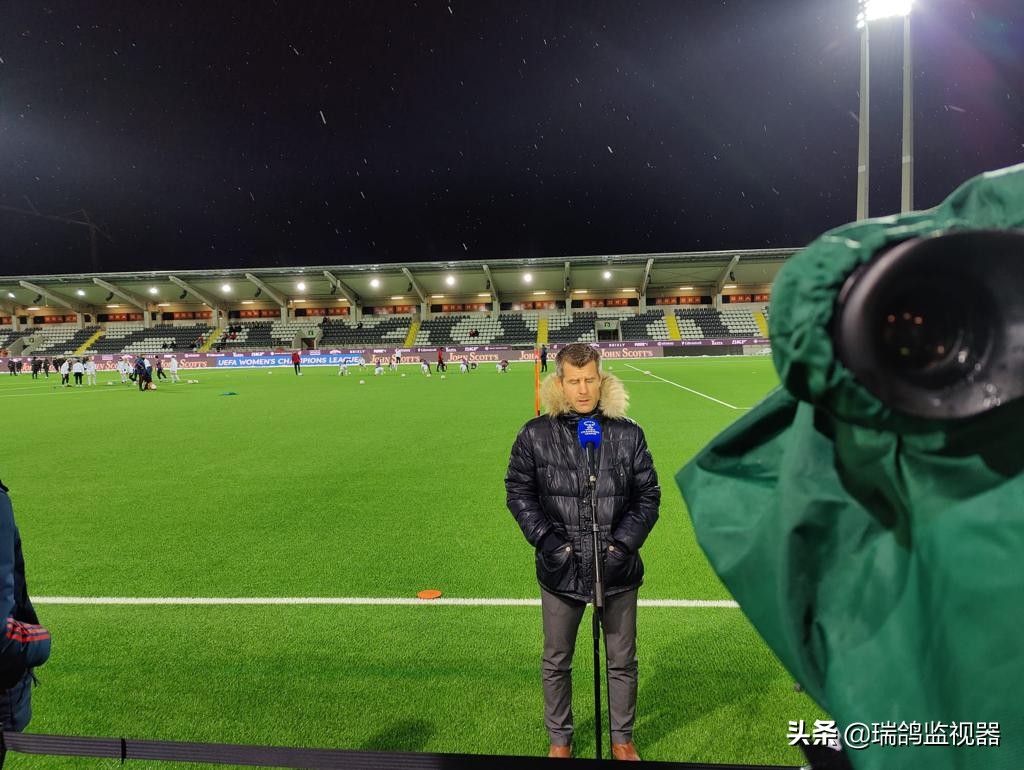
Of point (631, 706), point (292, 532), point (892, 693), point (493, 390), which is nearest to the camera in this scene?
point (892, 693)

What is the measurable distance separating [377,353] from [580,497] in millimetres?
43300

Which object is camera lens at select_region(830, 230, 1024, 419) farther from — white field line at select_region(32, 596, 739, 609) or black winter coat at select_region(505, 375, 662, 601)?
white field line at select_region(32, 596, 739, 609)

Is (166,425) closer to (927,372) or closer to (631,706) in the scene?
(631,706)

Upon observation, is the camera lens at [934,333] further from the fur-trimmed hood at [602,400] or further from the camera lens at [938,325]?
the fur-trimmed hood at [602,400]

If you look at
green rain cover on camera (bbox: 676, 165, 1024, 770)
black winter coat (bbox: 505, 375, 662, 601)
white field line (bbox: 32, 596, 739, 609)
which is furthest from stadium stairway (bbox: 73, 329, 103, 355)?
green rain cover on camera (bbox: 676, 165, 1024, 770)

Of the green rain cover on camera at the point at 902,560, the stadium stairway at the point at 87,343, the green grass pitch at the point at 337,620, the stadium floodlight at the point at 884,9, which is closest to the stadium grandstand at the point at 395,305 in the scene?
the stadium stairway at the point at 87,343

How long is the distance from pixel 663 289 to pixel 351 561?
59.1 meters

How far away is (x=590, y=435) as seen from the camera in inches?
97.3

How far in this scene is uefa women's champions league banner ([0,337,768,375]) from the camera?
45.6 m

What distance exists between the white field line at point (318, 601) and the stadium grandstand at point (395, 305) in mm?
47997

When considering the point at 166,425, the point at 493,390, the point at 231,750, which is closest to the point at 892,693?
the point at 231,750

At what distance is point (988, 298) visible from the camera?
0.63 meters

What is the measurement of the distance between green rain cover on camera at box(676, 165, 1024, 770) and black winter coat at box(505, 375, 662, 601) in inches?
68.3

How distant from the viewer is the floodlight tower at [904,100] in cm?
861
